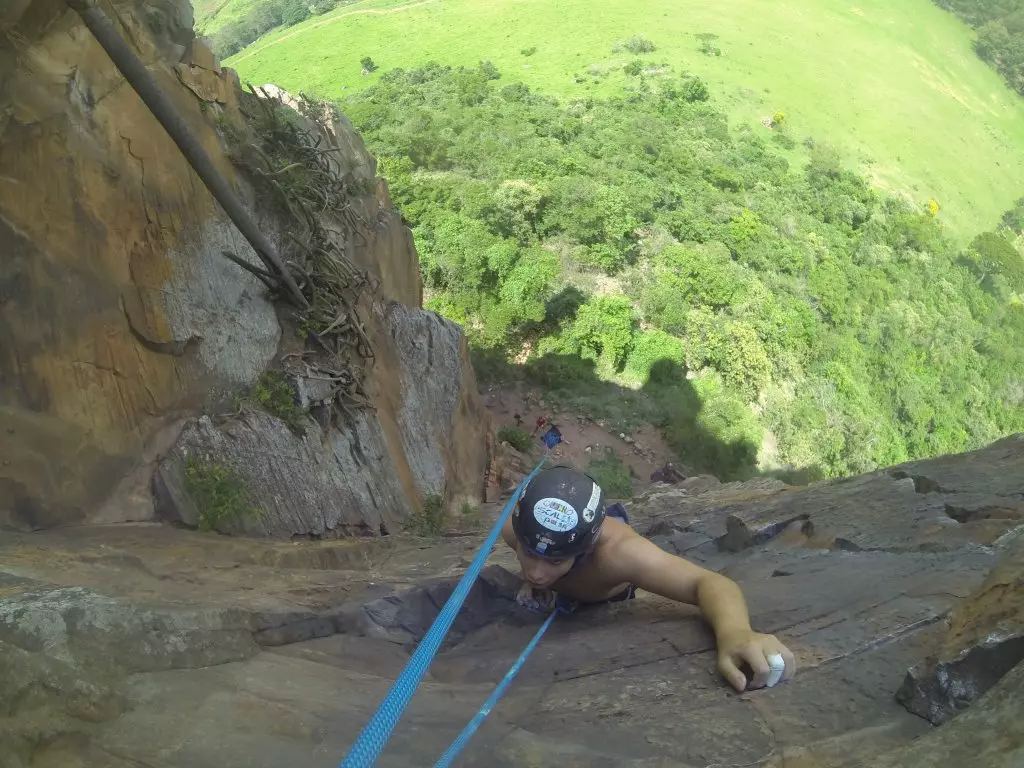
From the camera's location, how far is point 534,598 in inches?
152

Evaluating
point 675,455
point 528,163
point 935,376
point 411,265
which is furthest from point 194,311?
point 935,376

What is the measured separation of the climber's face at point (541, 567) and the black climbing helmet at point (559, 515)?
0.05 m

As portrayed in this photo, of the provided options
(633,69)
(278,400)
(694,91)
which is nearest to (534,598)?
Answer: (278,400)

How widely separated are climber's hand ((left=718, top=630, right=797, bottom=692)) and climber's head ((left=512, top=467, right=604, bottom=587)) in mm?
741

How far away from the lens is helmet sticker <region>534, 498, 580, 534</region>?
304cm

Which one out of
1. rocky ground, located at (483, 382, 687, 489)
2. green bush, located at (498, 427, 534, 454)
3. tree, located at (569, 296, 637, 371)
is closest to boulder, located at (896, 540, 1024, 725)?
green bush, located at (498, 427, 534, 454)

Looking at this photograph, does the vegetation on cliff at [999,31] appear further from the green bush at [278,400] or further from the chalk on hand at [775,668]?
the chalk on hand at [775,668]

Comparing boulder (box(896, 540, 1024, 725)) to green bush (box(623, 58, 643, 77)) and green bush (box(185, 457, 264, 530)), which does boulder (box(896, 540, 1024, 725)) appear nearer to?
green bush (box(185, 457, 264, 530))

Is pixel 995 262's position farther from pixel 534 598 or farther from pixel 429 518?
pixel 534 598

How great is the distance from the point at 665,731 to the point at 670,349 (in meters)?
22.5

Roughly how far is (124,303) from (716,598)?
15.9 feet

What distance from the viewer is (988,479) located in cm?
479

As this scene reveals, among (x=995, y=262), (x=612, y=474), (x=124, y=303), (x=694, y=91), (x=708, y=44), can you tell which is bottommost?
(x=612, y=474)

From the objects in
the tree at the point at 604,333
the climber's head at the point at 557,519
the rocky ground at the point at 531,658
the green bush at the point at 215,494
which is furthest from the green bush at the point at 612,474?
the climber's head at the point at 557,519
